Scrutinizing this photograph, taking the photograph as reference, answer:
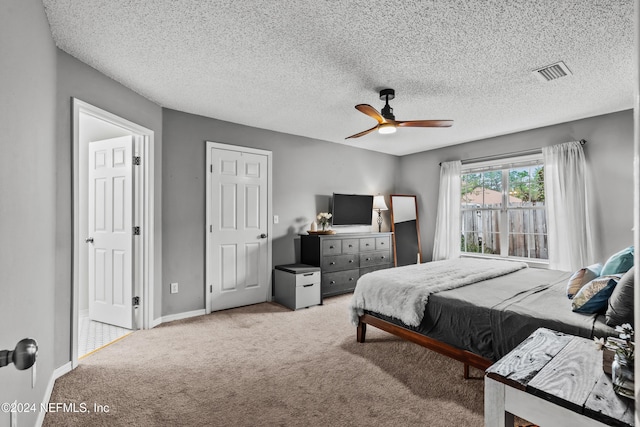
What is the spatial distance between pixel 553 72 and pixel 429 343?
2.53 meters

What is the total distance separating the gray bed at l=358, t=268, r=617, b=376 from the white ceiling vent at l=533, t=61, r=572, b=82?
1.82 m

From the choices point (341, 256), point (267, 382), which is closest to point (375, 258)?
point (341, 256)

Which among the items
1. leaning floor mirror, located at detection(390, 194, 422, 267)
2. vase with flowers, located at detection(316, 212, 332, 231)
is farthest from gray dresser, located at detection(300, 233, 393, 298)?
leaning floor mirror, located at detection(390, 194, 422, 267)

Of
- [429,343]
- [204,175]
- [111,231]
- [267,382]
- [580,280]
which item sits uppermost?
[204,175]

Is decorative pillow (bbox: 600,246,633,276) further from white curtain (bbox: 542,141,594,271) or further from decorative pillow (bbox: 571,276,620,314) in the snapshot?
white curtain (bbox: 542,141,594,271)

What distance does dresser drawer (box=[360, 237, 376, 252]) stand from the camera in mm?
4922

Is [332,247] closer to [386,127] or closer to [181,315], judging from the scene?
[386,127]

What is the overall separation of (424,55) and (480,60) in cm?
48

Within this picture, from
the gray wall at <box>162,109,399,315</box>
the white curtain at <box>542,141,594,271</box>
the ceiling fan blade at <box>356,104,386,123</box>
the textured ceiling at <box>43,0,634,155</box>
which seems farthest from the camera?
the white curtain at <box>542,141,594,271</box>

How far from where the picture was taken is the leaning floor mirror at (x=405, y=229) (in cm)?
569

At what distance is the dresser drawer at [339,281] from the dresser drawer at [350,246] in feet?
0.97

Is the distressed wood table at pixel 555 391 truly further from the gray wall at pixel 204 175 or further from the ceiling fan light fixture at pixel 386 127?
the gray wall at pixel 204 175

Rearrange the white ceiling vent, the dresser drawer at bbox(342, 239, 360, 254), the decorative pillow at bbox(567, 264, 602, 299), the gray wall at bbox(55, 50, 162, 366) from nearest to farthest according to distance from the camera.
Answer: the decorative pillow at bbox(567, 264, 602, 299) < the gray wall at bbox(55, 50, 162, 366) < the white ceiling vent < the dresser drawer at bbox(342, 239, 360, 254)

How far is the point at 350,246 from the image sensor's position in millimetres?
4742
